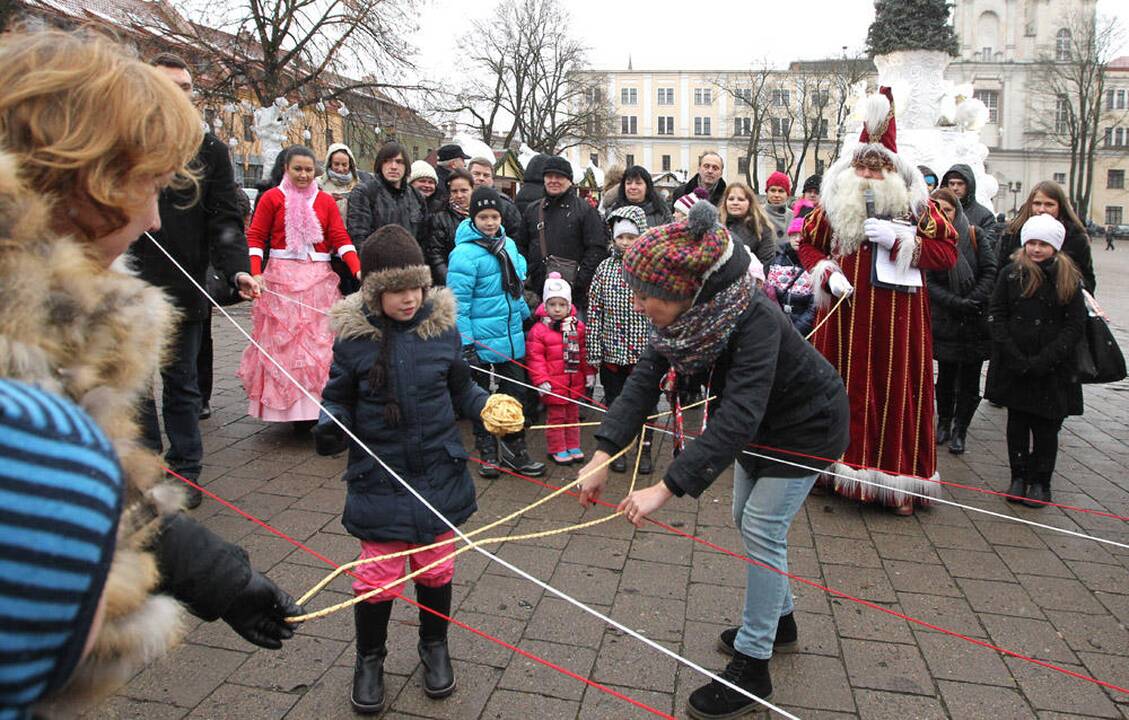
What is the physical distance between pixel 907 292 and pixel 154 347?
4.54 metres

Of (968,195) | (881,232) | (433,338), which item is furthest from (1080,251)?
(433,338)

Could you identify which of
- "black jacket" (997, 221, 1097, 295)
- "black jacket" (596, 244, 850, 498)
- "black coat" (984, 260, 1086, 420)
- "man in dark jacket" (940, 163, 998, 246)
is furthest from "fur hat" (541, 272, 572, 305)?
"man in dark jacket" (940, 163, 998, 246)

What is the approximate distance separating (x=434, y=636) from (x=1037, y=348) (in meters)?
4.32

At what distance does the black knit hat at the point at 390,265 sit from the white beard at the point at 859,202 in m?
2.87

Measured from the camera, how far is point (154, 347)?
127cm

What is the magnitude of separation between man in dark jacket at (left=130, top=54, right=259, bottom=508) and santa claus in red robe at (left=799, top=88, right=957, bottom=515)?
3665 millimetres

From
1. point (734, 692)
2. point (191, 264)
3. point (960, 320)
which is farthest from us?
point (960, 320)

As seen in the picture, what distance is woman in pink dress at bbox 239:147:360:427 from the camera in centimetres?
584

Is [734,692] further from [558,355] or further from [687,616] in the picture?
[558,355]

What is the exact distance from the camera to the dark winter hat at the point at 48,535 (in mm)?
764

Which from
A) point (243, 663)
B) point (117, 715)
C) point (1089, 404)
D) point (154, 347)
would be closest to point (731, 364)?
point (154, 347)

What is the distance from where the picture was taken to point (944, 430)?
21.9 feet

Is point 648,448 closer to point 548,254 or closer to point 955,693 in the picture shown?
point 548,254

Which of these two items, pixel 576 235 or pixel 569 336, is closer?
pixel 569 336
